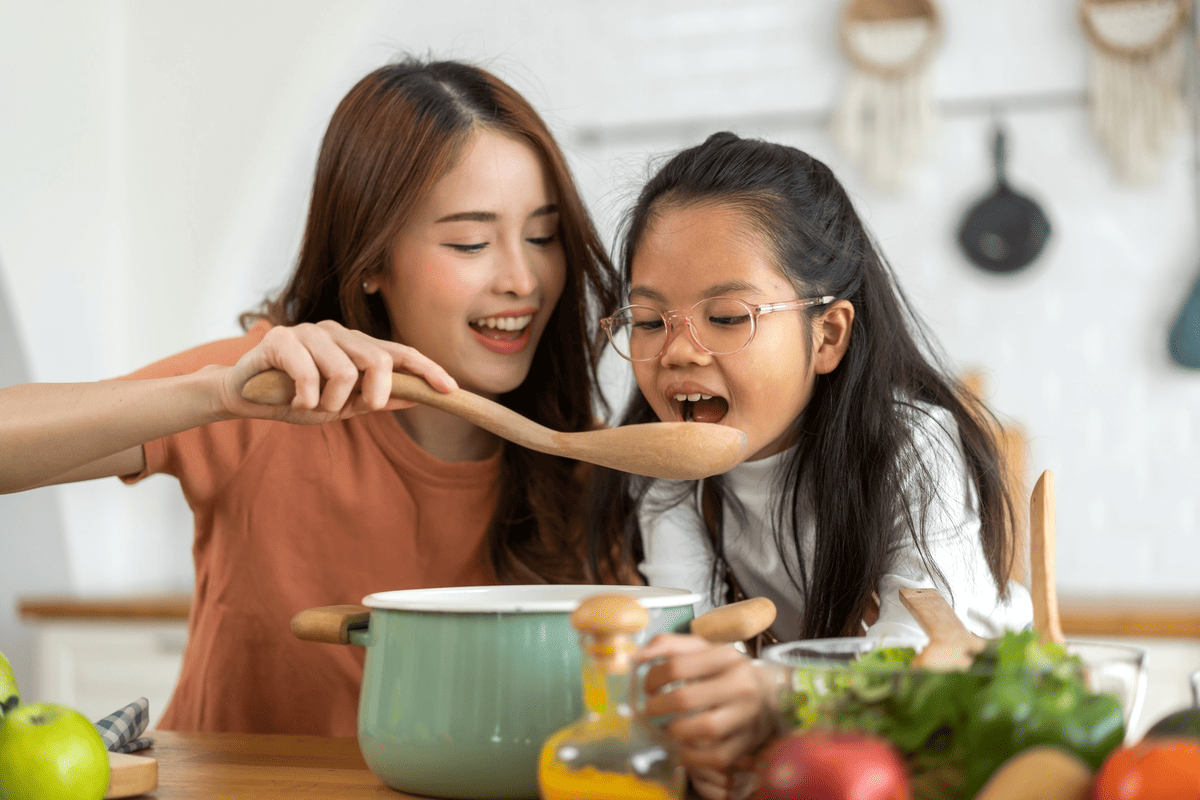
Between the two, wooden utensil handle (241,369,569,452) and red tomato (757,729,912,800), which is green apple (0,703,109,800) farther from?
red tomato (757,729,912,800)

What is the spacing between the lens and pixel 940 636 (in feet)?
1.79

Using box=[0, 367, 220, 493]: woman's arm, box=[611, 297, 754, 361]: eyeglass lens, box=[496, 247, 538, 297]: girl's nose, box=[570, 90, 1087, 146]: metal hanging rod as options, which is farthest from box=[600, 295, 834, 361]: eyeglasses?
box=[570, 90, 1087, 146]: metal hanging rod

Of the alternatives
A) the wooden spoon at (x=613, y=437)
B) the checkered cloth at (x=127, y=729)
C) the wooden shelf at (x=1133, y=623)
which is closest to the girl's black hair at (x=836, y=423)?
the wooden spoon at (x=613, y=437)

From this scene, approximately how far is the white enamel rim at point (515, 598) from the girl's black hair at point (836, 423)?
0.32 m

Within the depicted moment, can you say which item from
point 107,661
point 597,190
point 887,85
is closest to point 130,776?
point 107,661

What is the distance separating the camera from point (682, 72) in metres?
2.83

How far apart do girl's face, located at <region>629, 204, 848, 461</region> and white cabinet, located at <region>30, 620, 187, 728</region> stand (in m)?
1.74

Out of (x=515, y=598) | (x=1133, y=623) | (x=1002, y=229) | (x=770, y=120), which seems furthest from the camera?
(x=770, y=120)

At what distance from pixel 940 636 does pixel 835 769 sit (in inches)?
5.1

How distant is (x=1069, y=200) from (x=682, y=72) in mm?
1032

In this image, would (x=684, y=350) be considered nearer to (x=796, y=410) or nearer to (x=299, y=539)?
(x=796, y=410)

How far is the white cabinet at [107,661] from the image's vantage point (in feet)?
7.86

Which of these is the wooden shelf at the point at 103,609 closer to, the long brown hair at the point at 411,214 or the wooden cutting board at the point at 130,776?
the long brown hair at the point at 411,214

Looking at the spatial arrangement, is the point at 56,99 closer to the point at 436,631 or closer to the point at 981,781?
the point at 436,631
